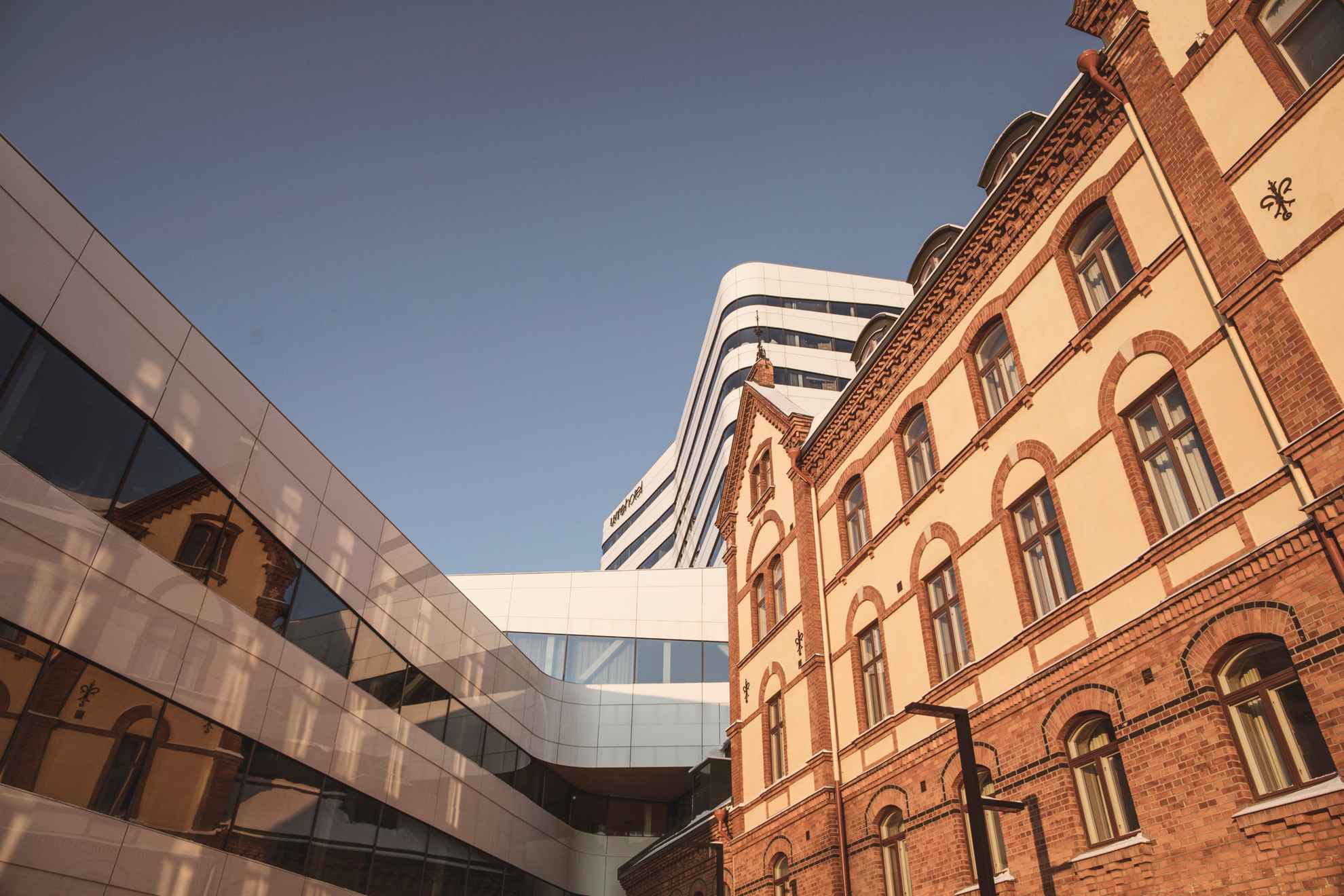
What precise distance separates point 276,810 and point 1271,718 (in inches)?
664

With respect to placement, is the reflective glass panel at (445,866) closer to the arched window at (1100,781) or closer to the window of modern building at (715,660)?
the window of modern building at (715,660)

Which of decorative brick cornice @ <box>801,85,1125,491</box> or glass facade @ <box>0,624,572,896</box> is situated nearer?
glass facade @ <box>0,624,572,896</box>

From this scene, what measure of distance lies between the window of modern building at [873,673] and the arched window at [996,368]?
504 centimetres

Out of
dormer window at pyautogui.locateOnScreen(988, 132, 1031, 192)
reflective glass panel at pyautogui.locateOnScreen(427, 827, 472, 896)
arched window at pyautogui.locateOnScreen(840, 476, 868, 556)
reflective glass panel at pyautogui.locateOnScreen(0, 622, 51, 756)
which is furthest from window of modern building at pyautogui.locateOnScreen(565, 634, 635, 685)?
dormer window at pyautogui.locateOnScreen(988, 132, 1031, 192)

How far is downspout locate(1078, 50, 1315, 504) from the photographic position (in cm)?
920

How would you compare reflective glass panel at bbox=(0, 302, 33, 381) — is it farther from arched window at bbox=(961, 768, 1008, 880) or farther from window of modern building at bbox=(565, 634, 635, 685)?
window of modern building at bbox=(565, 634, 635, 685)

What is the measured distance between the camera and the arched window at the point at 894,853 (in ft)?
49.2

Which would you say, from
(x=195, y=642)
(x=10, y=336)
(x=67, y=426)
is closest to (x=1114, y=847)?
(x=195, y=642)

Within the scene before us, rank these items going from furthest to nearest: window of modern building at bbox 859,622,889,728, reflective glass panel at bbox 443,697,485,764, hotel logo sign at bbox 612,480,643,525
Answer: hotel logo sign at bbox 612,480,643,525 → reflective glass panel at bbox 443,697,485,764 → window of modern building at bbox 859,622,889,728

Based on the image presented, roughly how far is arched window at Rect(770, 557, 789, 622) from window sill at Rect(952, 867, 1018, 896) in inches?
351

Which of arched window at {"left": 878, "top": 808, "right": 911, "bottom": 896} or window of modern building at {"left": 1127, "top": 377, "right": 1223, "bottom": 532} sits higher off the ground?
window of modern building at {"left": 1127, "top": 377, "right": 1223, "bottom": 532}

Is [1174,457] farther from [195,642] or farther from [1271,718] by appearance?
[195,642]

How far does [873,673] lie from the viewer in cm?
1744

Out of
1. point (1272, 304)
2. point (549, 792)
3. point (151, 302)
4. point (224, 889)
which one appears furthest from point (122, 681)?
point (549, 792)
